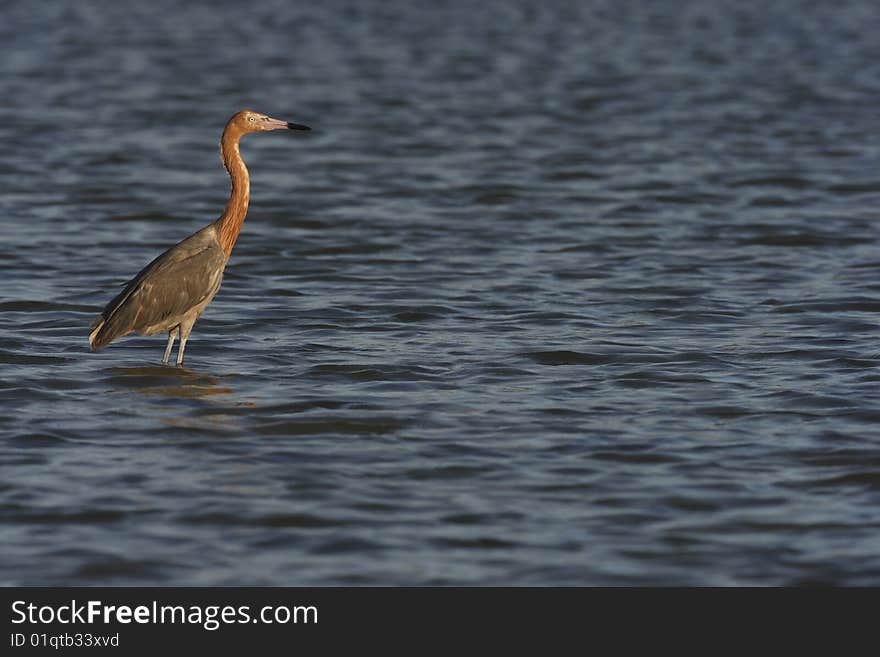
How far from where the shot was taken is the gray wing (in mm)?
11523

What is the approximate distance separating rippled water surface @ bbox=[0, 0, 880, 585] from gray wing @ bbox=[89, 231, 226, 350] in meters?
0.32

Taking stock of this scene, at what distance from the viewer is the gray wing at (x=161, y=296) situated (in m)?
11.5

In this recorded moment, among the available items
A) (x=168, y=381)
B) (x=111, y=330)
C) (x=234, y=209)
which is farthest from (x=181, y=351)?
(x=234, y=209)

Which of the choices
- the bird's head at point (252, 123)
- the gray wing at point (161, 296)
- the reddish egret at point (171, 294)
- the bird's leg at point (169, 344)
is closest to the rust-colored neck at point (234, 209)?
the reddish egret at point (171, 294)

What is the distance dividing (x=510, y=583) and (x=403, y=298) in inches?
266

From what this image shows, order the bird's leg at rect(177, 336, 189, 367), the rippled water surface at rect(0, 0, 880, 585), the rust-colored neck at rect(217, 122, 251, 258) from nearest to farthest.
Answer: the rippled water surface at rect(0, 0, 880, 585) → the bird's leg at rect(177, 336, 189, 367) → the rust-colored neck at rect(217, 122, 251, 258)

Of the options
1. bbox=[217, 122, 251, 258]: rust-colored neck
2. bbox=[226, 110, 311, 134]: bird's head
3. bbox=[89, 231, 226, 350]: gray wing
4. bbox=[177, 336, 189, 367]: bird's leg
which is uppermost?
bbox=[226, 110, 311, 134]: bird's head

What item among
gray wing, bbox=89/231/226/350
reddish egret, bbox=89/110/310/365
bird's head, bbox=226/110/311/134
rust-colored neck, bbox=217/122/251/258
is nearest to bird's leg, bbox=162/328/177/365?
reddish egret, bbox=89/110/310/365

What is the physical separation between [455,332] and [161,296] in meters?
2.49

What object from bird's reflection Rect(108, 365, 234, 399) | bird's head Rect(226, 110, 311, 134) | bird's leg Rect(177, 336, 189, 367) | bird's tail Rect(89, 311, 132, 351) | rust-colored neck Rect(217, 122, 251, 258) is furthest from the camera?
bird's head Rect(226, 110, 311, 134)

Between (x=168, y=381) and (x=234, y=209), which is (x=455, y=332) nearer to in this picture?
(x=234, y=209)

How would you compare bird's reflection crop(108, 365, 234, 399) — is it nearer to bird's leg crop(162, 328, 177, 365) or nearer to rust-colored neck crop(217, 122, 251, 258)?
bird's leg crop(162, 328, 177, 365)

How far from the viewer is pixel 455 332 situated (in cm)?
1308

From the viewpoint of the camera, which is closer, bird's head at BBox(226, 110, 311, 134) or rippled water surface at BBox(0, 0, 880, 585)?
Result: rippled water surface at BBox(0, 0, 880, 585)
